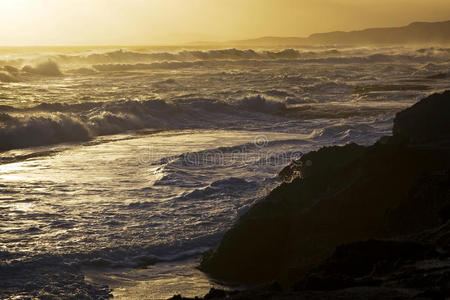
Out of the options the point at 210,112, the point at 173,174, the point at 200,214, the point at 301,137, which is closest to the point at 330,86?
the point at 210,112

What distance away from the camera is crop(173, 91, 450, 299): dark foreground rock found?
3.62m

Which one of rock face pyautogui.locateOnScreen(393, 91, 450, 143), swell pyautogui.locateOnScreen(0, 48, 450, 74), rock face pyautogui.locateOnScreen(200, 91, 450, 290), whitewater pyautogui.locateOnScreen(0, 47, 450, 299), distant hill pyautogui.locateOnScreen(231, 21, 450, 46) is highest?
distant hill pyautogui.locateOnScreen(231, 21, 450, 46)

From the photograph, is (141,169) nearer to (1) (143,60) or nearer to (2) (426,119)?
(2) (426,119)

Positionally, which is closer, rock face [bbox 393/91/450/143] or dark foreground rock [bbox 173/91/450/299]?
dark foreground rock [bbox 173/91/450/299]

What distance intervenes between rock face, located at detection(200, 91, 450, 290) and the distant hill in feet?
522

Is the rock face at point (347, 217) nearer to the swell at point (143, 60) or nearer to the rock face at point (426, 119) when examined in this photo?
the rock face at point (426, 119)

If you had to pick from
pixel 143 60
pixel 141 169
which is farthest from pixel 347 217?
pixel 143 60

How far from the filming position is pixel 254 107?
21234 mm

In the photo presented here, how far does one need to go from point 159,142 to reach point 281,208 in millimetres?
8511

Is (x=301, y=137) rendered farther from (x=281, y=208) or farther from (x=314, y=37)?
(x=314, y=37)

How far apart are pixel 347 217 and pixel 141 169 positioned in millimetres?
5247

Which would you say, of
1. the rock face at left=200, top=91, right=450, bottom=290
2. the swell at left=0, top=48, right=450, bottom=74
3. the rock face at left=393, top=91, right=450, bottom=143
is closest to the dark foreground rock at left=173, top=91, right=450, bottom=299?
the rock face at left=200, top=91, right=450, bottom=290

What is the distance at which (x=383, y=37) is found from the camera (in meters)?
174

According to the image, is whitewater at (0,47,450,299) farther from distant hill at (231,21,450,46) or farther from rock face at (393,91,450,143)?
distant hill at (231,21,450,46)
